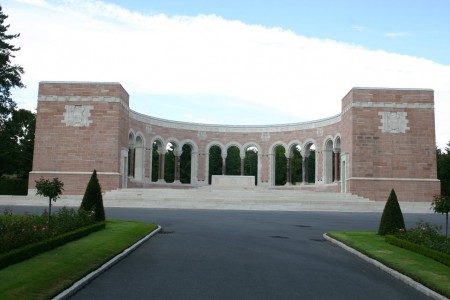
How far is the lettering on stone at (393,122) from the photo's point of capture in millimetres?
41531

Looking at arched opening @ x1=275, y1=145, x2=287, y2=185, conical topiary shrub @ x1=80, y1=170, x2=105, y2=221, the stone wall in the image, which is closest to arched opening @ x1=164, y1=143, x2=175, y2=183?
arched opening @ x1=275, y1=145, x2=287, y2=185

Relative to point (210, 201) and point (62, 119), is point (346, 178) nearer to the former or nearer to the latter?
point (210, 201)

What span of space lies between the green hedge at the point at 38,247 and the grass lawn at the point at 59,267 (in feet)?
0.48

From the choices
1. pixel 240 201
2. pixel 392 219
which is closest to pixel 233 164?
pixel 240 201

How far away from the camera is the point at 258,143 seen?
56094 millimetres

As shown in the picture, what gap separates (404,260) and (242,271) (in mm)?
4421

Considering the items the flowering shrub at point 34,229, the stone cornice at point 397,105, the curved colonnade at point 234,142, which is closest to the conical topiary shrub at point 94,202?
the flowering shrub at point 34,229

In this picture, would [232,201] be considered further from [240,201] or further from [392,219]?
[392,219]

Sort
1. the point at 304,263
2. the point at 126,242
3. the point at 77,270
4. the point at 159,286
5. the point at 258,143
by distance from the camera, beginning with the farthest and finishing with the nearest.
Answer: the point at 258,143 < the point at 126,242 < the point at 304,263 < the point at 77,270 < the point at 159,286

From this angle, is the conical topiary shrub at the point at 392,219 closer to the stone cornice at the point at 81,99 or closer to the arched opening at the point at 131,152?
the stone cornice at the point at 81,99

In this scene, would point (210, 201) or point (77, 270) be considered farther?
point (210, 201)

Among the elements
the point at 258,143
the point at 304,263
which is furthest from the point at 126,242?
the point at 258,143

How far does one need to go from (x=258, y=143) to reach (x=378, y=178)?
1786cm

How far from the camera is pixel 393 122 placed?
136ft
